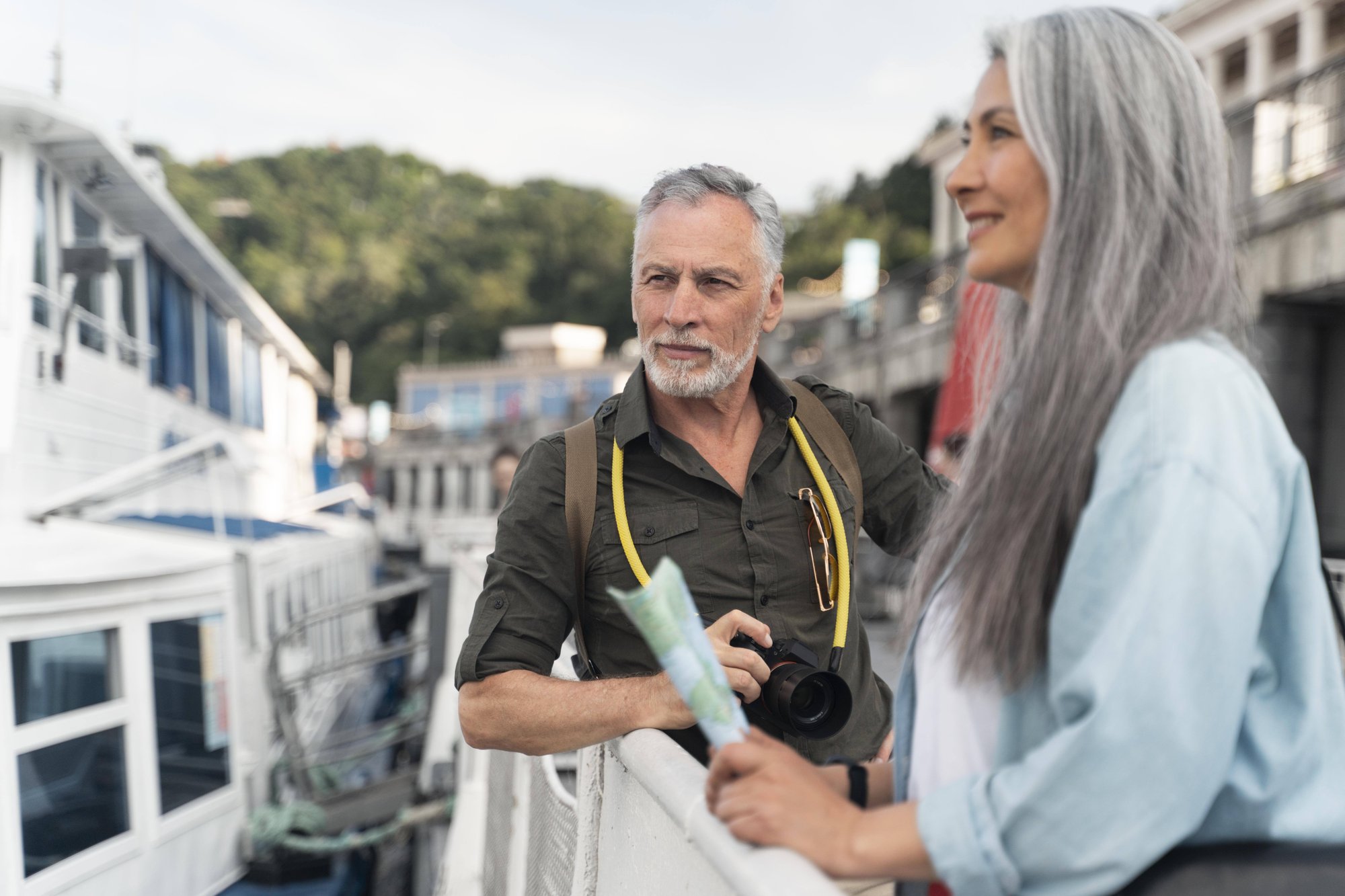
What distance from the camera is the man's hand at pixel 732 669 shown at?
2051 mm

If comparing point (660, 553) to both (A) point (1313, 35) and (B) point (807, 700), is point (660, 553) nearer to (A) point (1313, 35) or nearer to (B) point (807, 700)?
(B) point (807, 700)

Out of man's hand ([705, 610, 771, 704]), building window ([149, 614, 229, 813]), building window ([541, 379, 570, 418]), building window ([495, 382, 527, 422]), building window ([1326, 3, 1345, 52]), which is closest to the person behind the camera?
man's hand ([705, 610, 771, 704])

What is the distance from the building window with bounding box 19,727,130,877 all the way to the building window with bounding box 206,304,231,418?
1014cm

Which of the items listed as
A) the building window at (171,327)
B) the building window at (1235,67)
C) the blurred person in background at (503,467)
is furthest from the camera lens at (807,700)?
the building window at (1235,67)

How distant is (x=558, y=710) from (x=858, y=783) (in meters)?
0.74

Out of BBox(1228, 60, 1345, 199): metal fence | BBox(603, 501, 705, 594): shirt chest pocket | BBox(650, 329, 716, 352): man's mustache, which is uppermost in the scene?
BBox(1228, 60, 1345, 199): metal fence

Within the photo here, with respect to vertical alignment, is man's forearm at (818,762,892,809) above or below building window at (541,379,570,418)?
above

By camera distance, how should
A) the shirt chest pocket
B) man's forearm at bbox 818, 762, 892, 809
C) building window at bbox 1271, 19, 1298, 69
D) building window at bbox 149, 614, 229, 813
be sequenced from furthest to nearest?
building window at bbox 1271, 19, 1298, 69
building window at bbox 149, 614, 229, 813
the shirt chest pocket
man's forearm at bbox 818, 762, 892, 809

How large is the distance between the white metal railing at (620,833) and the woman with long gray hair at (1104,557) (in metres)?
0.06

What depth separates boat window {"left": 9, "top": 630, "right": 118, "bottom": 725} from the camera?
5.68 meters

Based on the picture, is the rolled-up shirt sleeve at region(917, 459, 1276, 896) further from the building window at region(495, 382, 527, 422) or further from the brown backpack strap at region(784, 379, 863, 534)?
the building window at region(495, 382, 527, 422)

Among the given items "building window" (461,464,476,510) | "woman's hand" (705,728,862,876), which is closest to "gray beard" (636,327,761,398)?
"woman's hand" (705,728,862,876)

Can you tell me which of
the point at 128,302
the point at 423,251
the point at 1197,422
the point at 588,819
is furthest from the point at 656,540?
the point at 423,251

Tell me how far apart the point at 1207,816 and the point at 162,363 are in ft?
43.2
